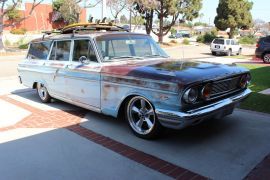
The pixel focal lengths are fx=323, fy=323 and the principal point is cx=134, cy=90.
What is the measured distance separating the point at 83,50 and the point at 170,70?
2.05 meters

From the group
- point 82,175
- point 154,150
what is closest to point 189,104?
point 154,150

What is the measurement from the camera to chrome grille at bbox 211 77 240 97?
4832mm

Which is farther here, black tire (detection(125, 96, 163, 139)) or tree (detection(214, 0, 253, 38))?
tree (detection(214, 0, 253, 38))

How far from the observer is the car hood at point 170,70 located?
4477 millimetres

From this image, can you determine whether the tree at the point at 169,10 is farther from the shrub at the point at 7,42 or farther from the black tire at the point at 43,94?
the black tire at the point at 43,94

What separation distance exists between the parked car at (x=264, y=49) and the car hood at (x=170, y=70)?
46.9ft

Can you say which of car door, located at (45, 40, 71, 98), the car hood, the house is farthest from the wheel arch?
the house

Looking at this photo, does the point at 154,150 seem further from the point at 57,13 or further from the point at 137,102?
the point at 57,13

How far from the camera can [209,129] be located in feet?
18.1

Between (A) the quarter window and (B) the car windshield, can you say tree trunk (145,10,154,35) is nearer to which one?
(A) the quarter window

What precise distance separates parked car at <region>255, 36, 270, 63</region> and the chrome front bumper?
14974 mm

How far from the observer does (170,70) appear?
15.8ft

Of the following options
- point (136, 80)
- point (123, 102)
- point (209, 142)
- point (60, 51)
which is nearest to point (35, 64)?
point (60, 51)

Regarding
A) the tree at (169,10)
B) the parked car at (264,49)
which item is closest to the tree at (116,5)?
the tree at (169,10)
